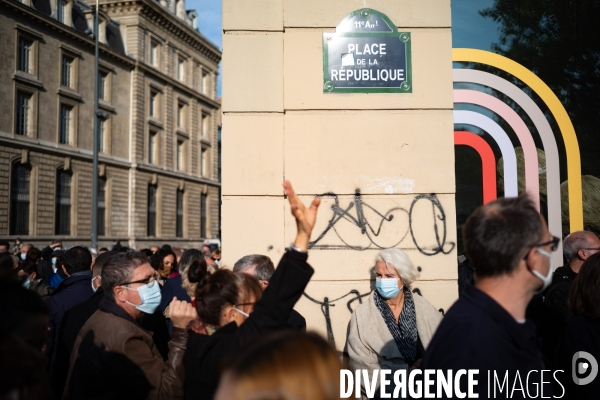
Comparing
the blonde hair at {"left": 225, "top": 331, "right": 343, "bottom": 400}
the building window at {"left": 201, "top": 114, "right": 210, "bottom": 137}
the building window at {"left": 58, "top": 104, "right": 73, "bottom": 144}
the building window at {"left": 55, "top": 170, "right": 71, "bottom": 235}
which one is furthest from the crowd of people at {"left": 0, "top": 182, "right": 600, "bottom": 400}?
the building window at {"left": 201, "top": 114, "right": 210, "bottom": 137}

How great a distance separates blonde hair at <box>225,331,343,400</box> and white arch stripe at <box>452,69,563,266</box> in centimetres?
474

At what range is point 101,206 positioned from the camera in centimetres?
3744

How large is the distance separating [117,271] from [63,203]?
33244mm

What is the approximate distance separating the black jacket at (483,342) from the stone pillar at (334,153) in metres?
2.55

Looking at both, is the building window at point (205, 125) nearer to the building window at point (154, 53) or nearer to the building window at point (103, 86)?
the building window at point (154, 53)

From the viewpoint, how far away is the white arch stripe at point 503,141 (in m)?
5.53

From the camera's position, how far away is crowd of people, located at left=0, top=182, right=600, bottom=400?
137 cm

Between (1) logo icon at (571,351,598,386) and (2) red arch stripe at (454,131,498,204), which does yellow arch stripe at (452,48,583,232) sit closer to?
(2) red arch stripe at (454,131,498,204)

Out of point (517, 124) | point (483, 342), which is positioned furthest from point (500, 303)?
point (517, 124)

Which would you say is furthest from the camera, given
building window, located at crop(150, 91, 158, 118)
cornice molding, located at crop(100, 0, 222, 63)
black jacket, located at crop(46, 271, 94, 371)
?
building window, located at crop(150, 91, 158, 118)

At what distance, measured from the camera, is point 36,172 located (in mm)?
31609

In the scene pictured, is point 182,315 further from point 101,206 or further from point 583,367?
point 101,206

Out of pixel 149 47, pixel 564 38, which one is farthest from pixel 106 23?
pixel 564 38

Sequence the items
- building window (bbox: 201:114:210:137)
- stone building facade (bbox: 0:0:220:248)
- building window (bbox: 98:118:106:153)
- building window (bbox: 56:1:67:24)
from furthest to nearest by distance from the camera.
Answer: building window (bbox: 201:114:210:137)
building window (bbox: 98:118:106:153)
building window (bbox: 56:1:67:24)
stone building facade (bbox: 0:0:220:248)
